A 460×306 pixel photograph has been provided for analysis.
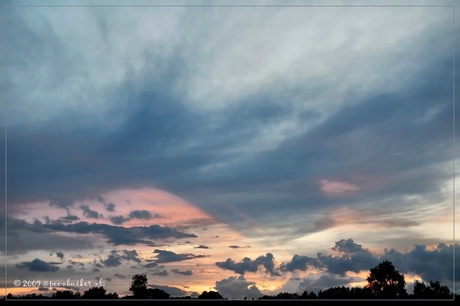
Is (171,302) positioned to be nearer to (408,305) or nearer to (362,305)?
(362,305)

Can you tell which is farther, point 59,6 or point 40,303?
point 59,6

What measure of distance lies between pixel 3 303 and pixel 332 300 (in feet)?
70.0

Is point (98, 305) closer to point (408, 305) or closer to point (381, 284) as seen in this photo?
point (408, 305)

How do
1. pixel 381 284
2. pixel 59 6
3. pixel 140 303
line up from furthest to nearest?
pixel 381 284 < pixel 59 6 < pixel 140 303

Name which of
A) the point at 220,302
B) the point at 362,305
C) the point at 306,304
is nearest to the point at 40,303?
the point at 220,302

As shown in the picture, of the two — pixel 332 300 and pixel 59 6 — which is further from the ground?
pixel 59 6

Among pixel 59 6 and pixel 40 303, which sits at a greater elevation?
pixel 59 6

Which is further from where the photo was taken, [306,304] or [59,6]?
[59,6]

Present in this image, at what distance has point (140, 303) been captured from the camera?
2864cm

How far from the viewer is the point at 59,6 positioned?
33.9 m

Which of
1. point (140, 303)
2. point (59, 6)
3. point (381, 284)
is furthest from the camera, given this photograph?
point (381, 284)

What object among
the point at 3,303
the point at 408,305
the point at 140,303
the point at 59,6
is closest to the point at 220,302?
the point at 140,303

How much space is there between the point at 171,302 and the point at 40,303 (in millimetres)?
8396

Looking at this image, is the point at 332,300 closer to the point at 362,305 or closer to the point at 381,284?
the point at 362,305
